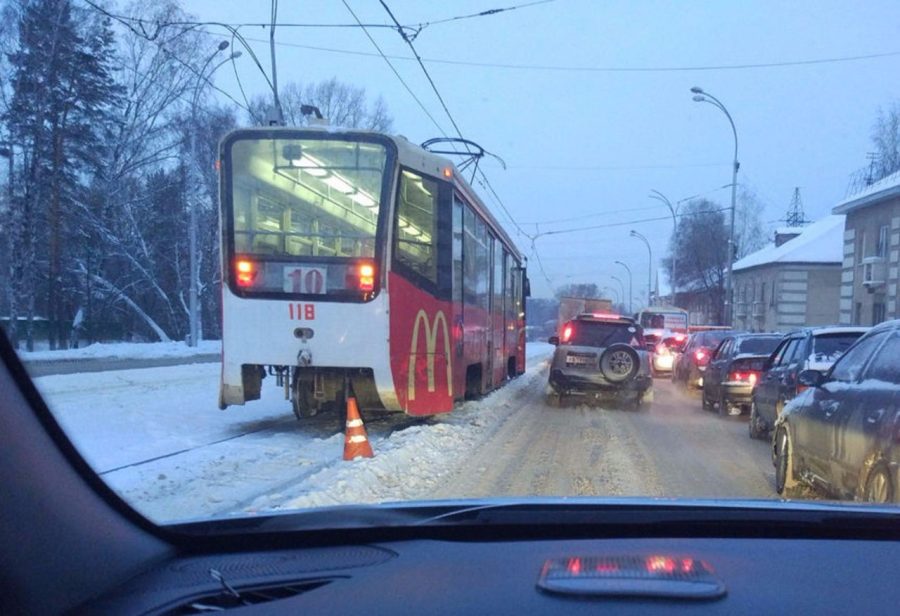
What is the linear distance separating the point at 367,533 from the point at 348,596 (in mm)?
698

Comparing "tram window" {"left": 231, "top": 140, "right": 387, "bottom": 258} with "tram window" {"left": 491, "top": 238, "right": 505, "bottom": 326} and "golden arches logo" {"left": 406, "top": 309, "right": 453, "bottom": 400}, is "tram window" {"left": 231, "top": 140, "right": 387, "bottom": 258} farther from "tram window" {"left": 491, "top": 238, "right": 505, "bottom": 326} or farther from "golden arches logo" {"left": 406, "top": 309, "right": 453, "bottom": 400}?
"tram window" {"left": 491, "top": 238, "right": 505, "bottom": 326}

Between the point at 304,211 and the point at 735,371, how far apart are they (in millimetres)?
8763

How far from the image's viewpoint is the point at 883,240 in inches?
1310

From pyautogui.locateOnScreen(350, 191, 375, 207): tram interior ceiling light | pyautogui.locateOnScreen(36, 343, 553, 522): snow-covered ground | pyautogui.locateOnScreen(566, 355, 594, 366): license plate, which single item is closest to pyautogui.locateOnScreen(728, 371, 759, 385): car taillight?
pyautogui.locateOnScreen(566, 355, 594, 366): license plate

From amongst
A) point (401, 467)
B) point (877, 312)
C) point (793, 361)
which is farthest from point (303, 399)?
point (877, 312)

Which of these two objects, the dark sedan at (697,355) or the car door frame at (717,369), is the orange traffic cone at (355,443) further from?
the dark sedan at (697,355)

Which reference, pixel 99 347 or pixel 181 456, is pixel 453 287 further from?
pixel 99 347

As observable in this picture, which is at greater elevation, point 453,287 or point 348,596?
point 453,287

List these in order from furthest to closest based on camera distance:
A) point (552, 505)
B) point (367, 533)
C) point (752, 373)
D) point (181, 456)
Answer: point (752, 373) < point (181, 456) < point (552, 505) < point (367, 533)

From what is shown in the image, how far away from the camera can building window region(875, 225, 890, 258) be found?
32.9 m

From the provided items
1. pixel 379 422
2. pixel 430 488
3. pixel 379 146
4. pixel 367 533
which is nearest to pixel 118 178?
pixel 379 422

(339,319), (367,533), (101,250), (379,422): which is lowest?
(379,422)

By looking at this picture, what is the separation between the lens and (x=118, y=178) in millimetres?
28219

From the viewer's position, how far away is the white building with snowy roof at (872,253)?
31828 mm
